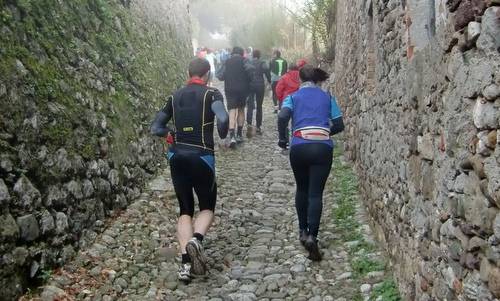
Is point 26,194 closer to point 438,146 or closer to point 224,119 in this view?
point 224,119

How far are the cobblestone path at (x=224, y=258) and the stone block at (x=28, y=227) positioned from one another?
0.37 meters

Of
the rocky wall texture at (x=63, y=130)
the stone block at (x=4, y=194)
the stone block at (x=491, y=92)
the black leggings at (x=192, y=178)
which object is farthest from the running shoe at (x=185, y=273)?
the stone block at (x=491, y=92)

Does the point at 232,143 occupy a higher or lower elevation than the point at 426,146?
lower

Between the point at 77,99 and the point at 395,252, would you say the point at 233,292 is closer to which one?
the point at 395,252

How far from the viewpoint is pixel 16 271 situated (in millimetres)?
3682

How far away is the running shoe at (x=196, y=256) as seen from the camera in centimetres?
444

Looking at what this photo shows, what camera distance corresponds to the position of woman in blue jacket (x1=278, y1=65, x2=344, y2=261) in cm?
492


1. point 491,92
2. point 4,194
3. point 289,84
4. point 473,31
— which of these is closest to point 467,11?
point 473,31

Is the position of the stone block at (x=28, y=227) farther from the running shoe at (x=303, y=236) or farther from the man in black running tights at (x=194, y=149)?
the running shoe at (x=303, y=236)

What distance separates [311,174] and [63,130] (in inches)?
88.9

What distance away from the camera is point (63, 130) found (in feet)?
15.8

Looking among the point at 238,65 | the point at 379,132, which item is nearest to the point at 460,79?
the point at 379,132

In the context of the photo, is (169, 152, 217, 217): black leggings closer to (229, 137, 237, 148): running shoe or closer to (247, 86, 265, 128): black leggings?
(229, 137, 237, 148): running shoe

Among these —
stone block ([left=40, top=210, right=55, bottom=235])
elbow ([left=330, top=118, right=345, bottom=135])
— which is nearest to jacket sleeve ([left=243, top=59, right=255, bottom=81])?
elbow ([left=330, top=118, right=345, bottom=135])
